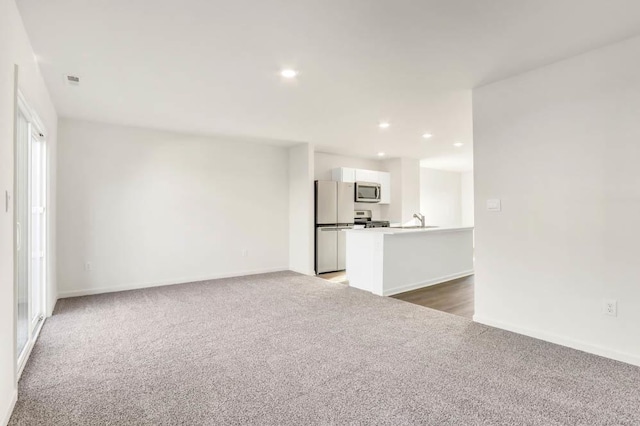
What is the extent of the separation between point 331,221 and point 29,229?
14.4 ft

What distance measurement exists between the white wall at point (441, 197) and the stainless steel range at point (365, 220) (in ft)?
6.88

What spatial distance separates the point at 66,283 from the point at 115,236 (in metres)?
0.82

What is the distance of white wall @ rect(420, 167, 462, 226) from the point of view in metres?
9.10

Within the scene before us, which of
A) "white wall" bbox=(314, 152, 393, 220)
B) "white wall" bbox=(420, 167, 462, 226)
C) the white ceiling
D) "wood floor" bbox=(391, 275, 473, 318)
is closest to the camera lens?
the white ceiling

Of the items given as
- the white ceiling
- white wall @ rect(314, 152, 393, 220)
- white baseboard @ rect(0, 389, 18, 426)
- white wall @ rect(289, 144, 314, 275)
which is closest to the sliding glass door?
white baseboard @ rect(0, 389, 18, 426)

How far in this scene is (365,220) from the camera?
727cm

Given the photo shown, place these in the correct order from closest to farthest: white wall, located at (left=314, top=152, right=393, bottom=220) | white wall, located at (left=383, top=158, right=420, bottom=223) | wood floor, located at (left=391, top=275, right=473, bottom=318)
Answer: wood floor, located at (left=391, top=275, right=473, bottom=318) < white wall, located at (left=314, top=152, right=393, bottom=220) < white wall, located at (left=383, top=158, right=420, bottom=223)

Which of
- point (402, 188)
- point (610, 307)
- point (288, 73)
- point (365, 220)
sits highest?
point (288, 73)

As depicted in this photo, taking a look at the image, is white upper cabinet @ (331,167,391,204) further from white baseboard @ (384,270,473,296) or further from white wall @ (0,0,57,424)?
white wall @ (0,0,57,424)

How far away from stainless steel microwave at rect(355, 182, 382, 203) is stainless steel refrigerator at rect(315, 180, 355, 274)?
26cm

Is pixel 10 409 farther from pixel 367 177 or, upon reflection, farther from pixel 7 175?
pixel 367 177

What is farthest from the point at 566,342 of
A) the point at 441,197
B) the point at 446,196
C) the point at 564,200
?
the point at 446,196

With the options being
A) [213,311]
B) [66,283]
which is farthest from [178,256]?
[213,311]

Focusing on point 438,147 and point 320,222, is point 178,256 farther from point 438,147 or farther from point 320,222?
point 438,147
